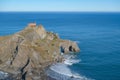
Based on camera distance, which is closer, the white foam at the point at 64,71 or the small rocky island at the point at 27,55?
the white foam at the point at 64,71

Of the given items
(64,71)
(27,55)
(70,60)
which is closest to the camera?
(64,71)

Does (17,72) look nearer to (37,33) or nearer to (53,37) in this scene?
(37,33)

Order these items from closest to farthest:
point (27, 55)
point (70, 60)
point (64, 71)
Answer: point (64, 71) → point (27, 55) → point (70, 60)

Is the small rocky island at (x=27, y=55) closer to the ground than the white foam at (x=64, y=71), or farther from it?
farther from it

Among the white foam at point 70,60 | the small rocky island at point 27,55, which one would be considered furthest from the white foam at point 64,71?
the white foam at point 70,60

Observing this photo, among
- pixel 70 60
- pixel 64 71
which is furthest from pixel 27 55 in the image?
pixel 70 60

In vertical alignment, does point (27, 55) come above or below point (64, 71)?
above

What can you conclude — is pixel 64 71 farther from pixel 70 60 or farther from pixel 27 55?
pixel 70 60

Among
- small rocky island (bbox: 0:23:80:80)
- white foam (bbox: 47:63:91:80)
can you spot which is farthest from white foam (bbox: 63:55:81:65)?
white foam (bbox: 47:63:91:80)

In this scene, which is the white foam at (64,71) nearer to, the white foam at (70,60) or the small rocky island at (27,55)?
the small rocky island at (27,55)

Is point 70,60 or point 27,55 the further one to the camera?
point 70,60
